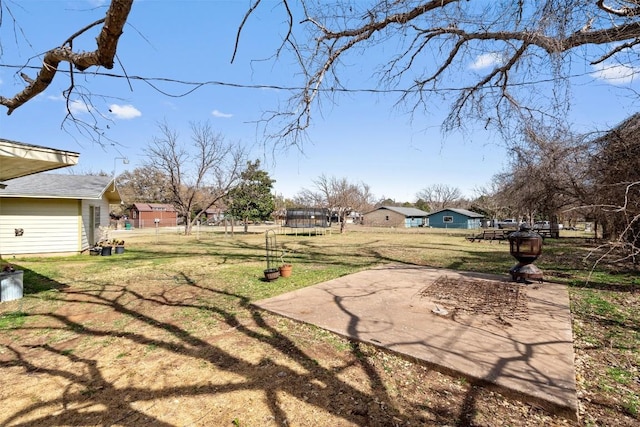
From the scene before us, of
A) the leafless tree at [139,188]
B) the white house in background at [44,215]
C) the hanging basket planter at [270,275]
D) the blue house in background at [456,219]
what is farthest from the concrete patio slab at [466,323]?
the leafless tree at [139,188]

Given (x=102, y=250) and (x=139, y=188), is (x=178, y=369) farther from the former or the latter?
(x=139, y=188)

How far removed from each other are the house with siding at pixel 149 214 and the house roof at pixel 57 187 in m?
31.4

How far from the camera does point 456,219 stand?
152 ft

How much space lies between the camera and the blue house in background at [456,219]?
4541cm

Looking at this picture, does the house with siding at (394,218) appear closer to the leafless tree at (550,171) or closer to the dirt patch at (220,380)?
the leafless tree at (550,171)

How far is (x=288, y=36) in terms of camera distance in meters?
3.38

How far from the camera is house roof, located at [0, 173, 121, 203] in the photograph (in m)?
10.4

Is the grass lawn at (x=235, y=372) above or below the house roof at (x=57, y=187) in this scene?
below

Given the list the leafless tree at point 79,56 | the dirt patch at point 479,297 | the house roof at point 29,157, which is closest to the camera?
the leafless tree at point 79,56

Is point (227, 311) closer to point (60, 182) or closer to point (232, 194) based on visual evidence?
point (60, 182)

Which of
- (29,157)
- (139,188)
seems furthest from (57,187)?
(139,188)

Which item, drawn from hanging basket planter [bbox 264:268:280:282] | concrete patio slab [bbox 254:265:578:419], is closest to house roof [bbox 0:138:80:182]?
concrete patio slab [bbox 254:265:578:419]

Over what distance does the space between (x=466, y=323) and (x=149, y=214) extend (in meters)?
47.5

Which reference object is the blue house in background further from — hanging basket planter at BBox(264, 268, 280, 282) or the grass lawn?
hanging basket planter at BBox(264, 268, 280, 282)
